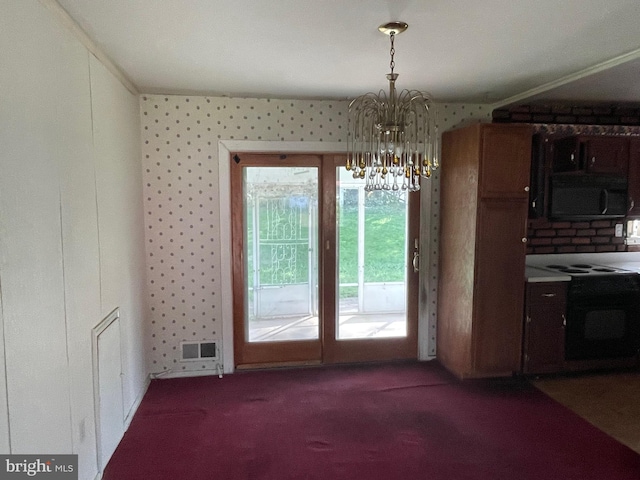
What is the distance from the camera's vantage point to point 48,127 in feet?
5.84

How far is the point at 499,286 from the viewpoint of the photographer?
11.6 feet

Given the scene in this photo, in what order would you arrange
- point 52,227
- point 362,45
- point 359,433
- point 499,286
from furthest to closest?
point 499,286
point 359,433
point 362,45
point 52,227

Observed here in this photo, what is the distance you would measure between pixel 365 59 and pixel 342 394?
8.25ft

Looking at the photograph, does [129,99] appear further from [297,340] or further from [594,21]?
[594,21]

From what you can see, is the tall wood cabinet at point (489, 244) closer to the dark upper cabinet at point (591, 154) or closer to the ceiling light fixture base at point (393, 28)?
the dark upper cabinet at point (591, 154)

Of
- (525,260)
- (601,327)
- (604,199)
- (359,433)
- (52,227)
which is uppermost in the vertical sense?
(604,199)

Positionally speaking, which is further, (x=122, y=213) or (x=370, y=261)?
(x=370, y=261)

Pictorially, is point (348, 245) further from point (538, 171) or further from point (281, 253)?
point (538, 171)

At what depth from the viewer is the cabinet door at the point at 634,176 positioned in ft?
12.7

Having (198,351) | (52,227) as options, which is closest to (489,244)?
(198,351)

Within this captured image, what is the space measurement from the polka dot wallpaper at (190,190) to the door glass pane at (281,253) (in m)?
0.31

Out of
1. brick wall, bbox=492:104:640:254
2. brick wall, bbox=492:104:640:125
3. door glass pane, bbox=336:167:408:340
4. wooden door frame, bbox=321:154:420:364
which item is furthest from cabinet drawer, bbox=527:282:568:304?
brick wall, bbox=492:104:640:125

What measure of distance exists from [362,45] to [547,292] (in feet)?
8.50

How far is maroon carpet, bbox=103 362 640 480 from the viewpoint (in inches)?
98.1
